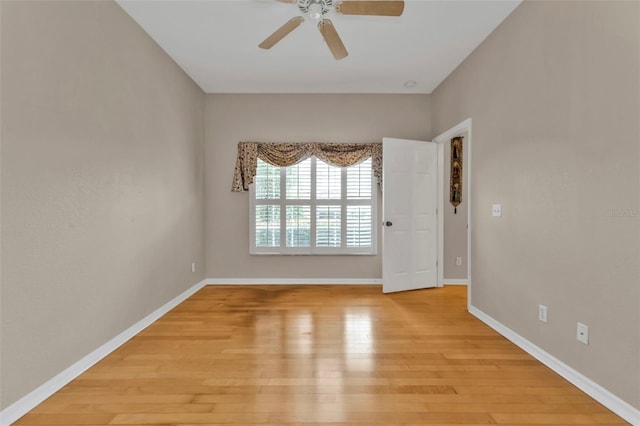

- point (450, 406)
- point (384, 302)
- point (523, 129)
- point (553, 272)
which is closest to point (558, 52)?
point (523, 129)

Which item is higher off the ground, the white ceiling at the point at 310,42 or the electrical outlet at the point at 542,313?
the white ceiling at the point at 310,42

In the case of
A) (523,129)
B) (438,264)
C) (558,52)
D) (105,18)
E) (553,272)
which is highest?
(105,18)

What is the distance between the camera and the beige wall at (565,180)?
1.70 meters

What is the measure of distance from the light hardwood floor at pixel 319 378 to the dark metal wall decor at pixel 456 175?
78.7 inches

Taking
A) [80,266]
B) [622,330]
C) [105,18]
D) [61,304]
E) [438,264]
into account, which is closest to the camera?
[622,330]

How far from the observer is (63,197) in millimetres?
2006

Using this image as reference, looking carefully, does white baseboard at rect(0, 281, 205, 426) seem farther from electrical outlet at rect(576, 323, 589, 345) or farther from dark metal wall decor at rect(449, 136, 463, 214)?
dark metal wall decor at rect(449, 136, 463, 214)

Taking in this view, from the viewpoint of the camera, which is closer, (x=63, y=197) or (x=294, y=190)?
(x=63, y=197)

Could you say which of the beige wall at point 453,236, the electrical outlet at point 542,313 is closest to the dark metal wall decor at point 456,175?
the beige wall at point 453,236

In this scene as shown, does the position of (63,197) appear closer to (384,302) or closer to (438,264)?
(384,302)

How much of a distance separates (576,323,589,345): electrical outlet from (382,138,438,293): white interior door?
2236mm

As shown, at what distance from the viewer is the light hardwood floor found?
1.70 metres

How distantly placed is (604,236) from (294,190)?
343 cm

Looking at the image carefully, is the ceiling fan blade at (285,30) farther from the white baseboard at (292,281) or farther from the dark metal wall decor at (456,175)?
the dark metal wall decor at (456,175)
